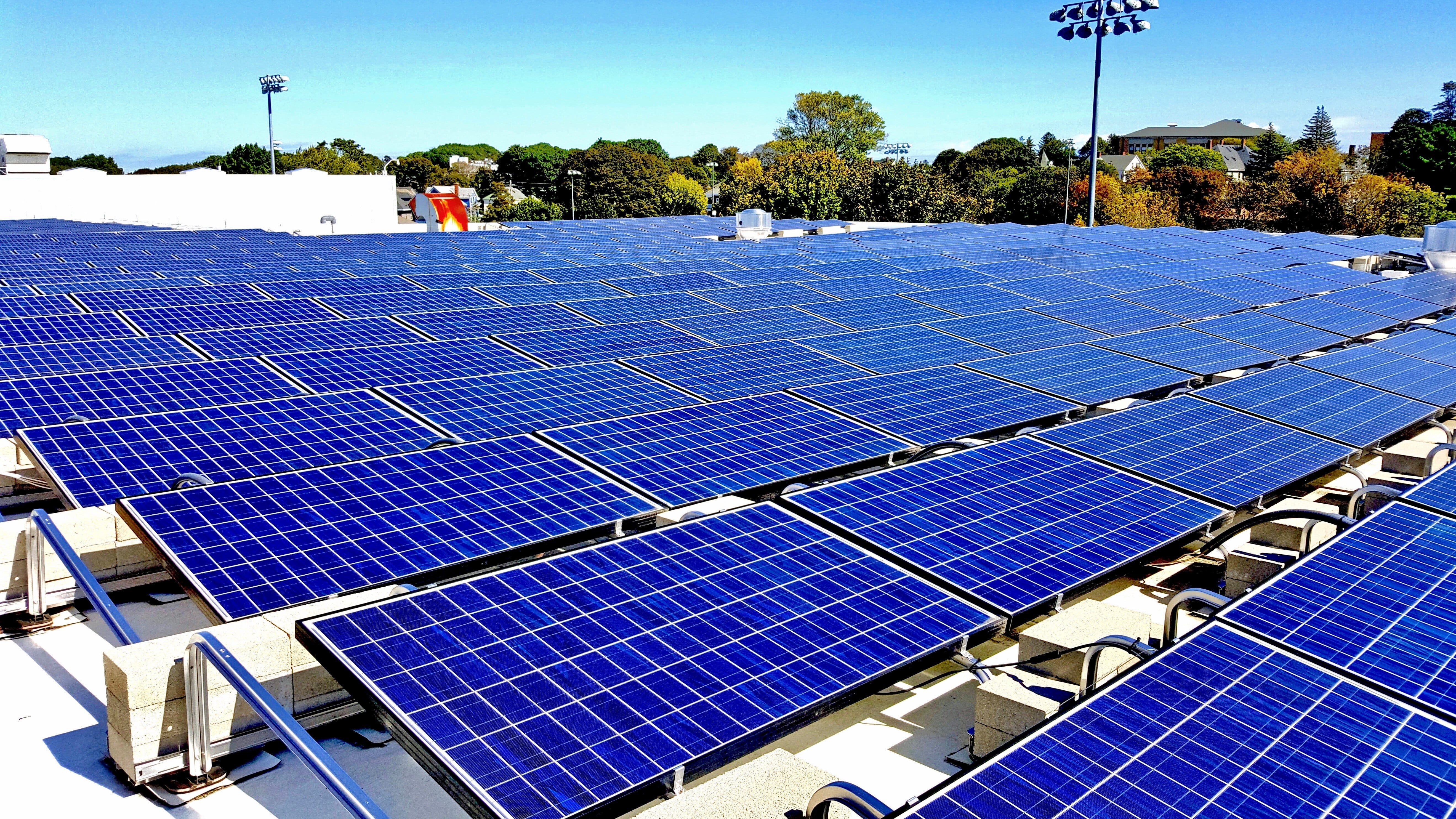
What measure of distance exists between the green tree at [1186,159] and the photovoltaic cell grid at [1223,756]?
14652cm

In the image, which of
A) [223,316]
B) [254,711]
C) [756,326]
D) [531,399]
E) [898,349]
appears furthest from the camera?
[756,326]

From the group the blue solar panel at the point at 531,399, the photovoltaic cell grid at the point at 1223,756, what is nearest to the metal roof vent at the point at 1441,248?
the blue solar panel at the point at 531,399

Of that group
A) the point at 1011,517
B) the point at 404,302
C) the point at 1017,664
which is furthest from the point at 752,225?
the point at 1017,664

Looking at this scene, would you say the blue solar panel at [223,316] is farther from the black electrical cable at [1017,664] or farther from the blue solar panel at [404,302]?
the black electrical cable at [1017,664]

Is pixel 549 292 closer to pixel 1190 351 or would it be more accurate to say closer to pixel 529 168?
pixel 1190 351

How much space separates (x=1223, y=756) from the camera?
597cm

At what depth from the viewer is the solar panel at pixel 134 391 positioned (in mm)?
11758

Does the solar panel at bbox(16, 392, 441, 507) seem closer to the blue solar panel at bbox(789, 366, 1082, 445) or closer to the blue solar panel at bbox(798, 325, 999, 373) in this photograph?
the blue solar panel at bbox(789, 366, 1082, 445)

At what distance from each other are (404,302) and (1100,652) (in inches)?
649

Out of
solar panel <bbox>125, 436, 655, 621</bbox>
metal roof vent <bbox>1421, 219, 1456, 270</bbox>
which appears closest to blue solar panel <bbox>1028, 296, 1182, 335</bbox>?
solar panel <bbox>125, 436, 655, 621</bbox>

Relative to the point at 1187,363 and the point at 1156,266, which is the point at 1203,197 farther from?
the point at 1187,363

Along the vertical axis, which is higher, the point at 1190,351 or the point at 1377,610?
the point at 1190,351

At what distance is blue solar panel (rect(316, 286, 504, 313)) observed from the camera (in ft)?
64.9

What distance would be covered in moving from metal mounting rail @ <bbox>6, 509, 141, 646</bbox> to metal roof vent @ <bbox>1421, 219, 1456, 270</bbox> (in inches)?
1706
